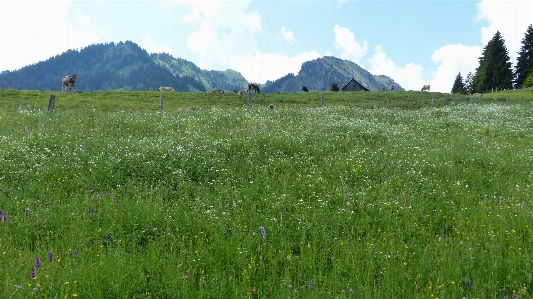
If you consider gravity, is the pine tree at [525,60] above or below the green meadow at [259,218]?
above

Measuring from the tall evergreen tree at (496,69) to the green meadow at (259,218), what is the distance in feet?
289

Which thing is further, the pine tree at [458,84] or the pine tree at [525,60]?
the pine tree at [458,84]

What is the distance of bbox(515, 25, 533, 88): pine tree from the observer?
87.9 meters

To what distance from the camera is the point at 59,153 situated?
11.1m

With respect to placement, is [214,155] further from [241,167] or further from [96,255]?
[96,255]

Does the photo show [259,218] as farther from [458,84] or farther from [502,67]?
[458,84]

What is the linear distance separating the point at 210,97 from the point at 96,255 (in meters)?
48.1

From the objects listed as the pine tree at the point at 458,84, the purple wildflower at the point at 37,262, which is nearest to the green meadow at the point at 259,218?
the purple wildflower at the point at 37,262

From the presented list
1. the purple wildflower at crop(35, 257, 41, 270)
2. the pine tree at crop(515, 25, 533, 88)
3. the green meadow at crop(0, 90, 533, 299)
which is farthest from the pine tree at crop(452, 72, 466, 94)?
the purple wildflower at crop(35, 257, 41, 270)

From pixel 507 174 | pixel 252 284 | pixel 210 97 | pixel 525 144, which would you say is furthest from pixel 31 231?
pixel 210 97

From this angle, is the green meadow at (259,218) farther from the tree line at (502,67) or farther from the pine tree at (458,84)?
the pine tree at (458,84)

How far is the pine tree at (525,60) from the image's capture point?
8788 cm

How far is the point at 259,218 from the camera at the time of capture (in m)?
7.21

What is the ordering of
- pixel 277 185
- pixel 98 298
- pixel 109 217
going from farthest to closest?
pixel 277 185 < pixel 109 217 < pixel 98 298
